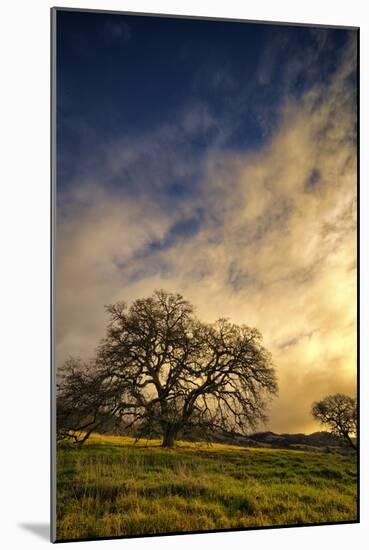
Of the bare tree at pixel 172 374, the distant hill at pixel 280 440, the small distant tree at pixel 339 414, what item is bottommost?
the distant hill at pixel 280 440

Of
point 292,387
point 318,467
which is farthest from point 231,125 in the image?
point 318,467

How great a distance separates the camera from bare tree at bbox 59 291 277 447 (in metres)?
7.61

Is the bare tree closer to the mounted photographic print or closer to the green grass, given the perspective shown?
the mounted photographic print

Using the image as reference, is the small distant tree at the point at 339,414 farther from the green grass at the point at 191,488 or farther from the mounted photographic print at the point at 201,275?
the green grass at the point at 191,488

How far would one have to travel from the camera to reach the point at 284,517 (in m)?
7.86

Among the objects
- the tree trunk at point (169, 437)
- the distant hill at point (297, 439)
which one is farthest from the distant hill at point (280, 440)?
the tree trunk at point (169, 437)

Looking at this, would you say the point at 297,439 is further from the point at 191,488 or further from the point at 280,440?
the point at 191,488

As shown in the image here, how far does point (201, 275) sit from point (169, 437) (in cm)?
128

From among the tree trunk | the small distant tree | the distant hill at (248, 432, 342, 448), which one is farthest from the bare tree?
the small distant tree

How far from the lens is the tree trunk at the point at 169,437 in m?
7.71

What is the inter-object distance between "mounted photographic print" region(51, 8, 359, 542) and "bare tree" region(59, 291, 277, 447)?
1 cm

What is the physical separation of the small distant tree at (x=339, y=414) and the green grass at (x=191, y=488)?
0.20 meters

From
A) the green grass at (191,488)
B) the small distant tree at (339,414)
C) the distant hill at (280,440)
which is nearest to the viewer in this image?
the green grass at (191,488)

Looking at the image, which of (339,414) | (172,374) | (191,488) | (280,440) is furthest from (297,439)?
(172,374)
